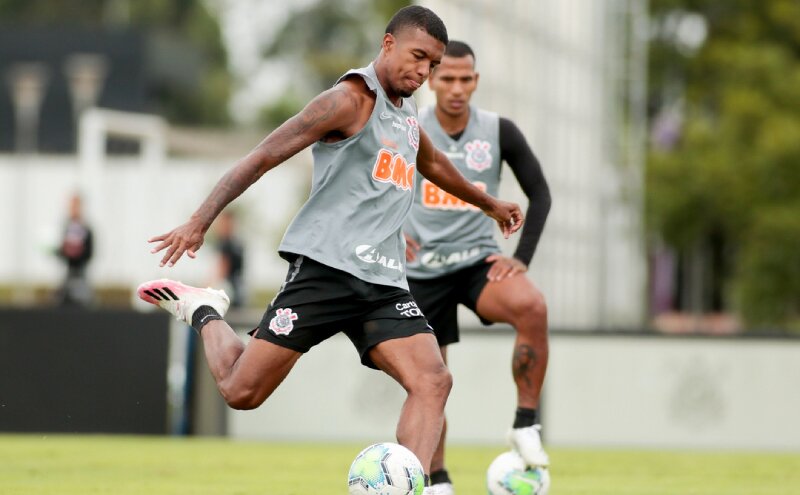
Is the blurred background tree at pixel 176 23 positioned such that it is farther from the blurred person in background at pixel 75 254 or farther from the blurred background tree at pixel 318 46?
the blurred person in background at pixel 75 254

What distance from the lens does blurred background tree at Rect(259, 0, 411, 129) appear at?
72.8 meters

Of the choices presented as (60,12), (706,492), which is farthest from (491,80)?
(60,12)

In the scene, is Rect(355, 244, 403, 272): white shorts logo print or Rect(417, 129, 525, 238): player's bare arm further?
Rect(417, 129, 525, 238): player's bare arm

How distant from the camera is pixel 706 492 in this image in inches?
398

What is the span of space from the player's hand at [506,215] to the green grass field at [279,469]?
202 cm

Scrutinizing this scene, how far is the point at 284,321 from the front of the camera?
775 centimetres

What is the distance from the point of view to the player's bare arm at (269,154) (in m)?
7.20

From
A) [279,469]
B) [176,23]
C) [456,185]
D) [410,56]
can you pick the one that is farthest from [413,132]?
[176,23]

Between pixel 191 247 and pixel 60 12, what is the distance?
78086 mm

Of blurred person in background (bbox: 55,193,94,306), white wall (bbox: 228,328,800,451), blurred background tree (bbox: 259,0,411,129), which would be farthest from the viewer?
blurred background tree (bbox: 259,0,411,129)

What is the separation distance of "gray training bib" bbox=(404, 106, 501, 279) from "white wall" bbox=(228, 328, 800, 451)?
6.93 m

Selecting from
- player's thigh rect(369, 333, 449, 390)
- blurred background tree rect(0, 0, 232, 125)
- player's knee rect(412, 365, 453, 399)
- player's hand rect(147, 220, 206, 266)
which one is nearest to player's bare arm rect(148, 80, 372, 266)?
player's hand rect(147, 220, 206, 266)

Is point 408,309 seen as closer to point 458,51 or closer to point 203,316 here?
point 203,316

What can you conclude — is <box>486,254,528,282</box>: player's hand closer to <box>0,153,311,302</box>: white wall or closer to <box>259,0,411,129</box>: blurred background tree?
<box>0,153,311,302</box>: white wall
